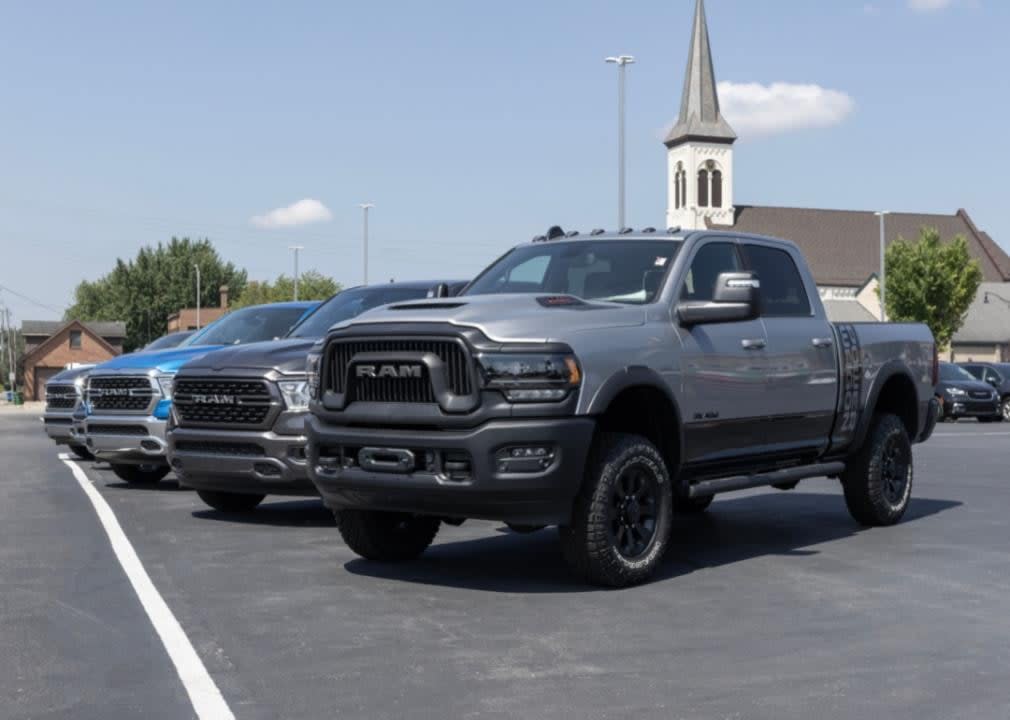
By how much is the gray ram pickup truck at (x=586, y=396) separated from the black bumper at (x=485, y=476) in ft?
0.03

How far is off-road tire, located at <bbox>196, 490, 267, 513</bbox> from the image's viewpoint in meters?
12.0

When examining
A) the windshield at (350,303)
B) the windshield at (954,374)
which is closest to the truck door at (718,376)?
the windshield at (350,303)

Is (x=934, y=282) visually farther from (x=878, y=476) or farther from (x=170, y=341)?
(x=878, y=476)

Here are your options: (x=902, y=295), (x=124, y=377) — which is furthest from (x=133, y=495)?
(x=902, y=295)

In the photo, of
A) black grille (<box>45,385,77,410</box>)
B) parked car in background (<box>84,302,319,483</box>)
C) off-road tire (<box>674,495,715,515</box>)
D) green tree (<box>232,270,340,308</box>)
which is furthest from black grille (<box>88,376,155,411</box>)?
green tree (<box>232,270,340,308</box>)

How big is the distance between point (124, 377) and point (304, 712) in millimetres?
9253

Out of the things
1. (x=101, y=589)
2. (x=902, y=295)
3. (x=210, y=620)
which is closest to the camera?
(x=210, y=620)

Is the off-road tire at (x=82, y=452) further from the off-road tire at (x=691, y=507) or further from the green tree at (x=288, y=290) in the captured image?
the green tree at (x=288, y=290)

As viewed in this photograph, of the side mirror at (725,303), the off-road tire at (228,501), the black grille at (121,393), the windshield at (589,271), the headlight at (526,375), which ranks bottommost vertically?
the off-road tire at (228,501)

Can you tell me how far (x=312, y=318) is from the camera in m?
12.4

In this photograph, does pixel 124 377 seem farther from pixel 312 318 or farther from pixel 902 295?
pixel 902 295

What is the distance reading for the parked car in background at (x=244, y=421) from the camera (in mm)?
10500

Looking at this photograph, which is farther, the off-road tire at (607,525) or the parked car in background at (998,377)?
the parked car in background at (998,377)

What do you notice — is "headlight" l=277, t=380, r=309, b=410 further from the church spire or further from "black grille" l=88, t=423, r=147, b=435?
the church spire
